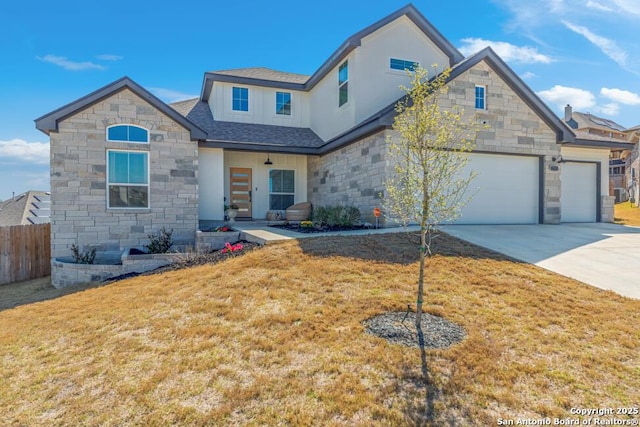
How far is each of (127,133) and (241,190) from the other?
5.20 meters

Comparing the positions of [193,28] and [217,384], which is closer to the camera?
[217,384]

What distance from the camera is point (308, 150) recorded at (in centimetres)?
1430

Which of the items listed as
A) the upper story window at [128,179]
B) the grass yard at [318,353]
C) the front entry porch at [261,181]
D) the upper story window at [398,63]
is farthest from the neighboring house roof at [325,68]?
the grass yard at [318,353]

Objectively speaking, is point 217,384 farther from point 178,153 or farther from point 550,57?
point 550,57

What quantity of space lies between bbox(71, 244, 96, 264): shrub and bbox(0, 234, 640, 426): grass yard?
3910mm

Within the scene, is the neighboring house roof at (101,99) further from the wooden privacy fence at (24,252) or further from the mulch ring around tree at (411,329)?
the mulch ring around tree at (411,329)

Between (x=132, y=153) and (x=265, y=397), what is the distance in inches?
398

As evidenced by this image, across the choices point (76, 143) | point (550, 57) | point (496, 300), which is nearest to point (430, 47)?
point (550, 57)

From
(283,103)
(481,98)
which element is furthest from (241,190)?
(481,98)

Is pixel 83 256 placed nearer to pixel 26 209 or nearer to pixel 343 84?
pixel 26 209

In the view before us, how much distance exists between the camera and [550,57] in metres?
11.7

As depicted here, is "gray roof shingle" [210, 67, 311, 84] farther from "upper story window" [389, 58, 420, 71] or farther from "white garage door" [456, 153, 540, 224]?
"white garage door" [456, 153, 540, 224]

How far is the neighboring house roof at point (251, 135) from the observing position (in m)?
13.3

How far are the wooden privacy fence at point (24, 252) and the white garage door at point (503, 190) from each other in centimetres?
1398
